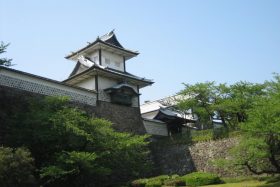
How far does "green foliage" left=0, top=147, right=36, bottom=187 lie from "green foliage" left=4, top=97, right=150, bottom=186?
66.3 inches

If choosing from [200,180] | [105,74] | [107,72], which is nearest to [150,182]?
[200,180]

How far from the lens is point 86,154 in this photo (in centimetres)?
1784

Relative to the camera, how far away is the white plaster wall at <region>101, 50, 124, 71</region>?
30.5 meters

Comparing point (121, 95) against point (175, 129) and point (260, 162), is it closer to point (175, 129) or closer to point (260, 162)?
point (175, 129)

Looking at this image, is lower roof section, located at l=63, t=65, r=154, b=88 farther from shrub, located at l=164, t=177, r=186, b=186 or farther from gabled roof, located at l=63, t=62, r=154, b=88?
shrub, located at l=164, t=177, r=186, b=186

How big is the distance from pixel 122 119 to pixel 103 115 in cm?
196

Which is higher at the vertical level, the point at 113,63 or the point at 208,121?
the point at 113,63

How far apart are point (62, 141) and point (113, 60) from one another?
13.7 meters

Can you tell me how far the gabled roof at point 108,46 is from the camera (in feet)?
98.6

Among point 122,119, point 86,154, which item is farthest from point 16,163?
point 122,119

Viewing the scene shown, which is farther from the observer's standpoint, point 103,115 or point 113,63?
point 113,63

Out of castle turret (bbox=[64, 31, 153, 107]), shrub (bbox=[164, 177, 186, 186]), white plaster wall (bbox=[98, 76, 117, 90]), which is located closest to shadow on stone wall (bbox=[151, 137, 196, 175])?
castle turret (bbox=[64, 31, 153, 107])

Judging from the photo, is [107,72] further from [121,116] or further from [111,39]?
[111,39]

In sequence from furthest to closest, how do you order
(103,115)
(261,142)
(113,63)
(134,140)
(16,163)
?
1. (113,63)
2. (103,115)
3. (134,140)
4. (261,142)
5. (16,163)
